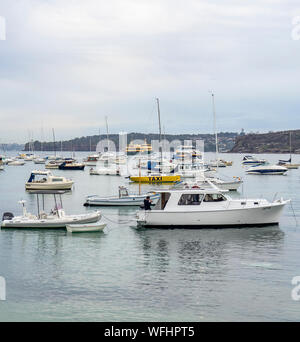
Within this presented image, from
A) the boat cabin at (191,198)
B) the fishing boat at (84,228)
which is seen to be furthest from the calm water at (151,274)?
the boat cabin at (191,198)

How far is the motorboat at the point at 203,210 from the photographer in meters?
33.6

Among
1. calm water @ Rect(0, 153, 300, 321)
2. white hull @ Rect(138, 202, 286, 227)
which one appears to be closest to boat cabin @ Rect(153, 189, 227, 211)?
white hull @ Rect(138, 202, 286, 227)

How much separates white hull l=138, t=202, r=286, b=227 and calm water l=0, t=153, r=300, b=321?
25.9 inches

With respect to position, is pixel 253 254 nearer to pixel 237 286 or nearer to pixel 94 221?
pixel 237 286

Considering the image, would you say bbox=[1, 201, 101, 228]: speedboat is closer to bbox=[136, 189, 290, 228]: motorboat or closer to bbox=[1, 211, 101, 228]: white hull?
bbox=[1, 211, 101, 228]: white hull

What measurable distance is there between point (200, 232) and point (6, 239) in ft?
40.7

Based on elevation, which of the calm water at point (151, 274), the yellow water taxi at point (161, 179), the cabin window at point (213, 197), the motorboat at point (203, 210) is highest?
the cabin window at point (213, 197)

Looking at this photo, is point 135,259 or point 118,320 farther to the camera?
point 135,259

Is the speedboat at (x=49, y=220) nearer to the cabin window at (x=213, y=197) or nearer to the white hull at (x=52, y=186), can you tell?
the cabin window at (x=213, y=197)

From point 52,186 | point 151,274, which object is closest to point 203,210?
point 151,274

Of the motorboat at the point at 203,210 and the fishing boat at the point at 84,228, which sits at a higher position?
the motorboat at the point at 203,210

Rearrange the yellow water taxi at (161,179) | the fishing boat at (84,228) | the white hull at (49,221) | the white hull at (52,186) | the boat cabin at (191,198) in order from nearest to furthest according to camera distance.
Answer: the fishing boat at (84,228)
the boat cabin at (191,198)
the white hull at (49,221)
the white hull at (52,186)
the yellow water taxi at (161,179)
